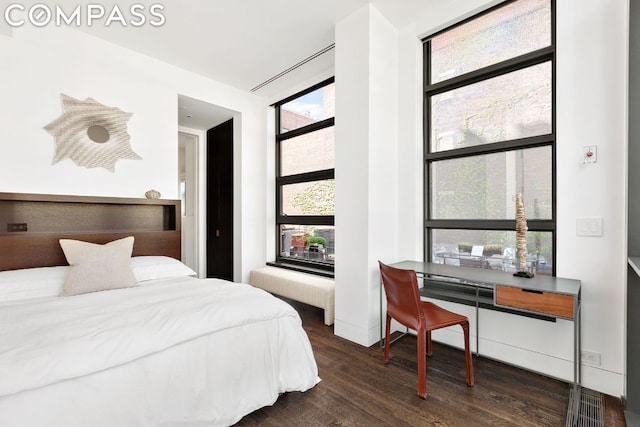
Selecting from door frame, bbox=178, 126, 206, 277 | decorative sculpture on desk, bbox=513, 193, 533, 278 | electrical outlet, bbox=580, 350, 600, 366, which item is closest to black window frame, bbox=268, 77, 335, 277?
door frame, bbox=178, 126, 206, 277

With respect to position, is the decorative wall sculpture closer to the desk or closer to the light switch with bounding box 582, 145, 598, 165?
the desk

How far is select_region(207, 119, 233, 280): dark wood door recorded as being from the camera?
458 cm

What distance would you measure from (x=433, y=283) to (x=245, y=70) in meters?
3.26

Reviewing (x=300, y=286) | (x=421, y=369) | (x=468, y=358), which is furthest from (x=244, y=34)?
(x=468, y=358)

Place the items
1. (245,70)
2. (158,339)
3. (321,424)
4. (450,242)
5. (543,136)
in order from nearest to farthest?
(158,339), (321,424), (543,136), (450,242), (245,70)

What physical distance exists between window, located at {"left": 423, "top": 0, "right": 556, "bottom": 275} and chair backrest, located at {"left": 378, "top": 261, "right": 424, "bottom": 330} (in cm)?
83

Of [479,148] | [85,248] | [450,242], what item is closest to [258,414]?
[85,248]

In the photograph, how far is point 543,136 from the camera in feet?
7.29

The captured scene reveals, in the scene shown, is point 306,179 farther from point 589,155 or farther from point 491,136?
→ point 589,155

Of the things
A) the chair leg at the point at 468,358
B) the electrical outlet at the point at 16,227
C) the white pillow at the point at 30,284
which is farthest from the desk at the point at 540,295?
the electrical outlet at the point at 16,227

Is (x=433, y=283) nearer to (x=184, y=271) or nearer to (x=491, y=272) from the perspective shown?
(x=491, y=272)

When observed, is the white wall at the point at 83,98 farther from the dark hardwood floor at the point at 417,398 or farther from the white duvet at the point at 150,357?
the dark hardwood floor at the point at 417,398

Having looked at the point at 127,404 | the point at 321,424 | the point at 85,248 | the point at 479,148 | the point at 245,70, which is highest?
the point at 245,70

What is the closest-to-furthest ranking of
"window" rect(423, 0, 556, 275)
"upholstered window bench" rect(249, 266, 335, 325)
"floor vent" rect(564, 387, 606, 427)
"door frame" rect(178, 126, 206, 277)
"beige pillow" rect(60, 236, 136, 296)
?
"floor vent" rect(564, 387, 606, 427) < "beige pillow" rect(60, 236, 136, 296) < "window" rect(423, 0, 556, 275) < "upholstered window bench" rect(249, 266, 335, 325) < "door frame" rect(178, 126, 206, 277)
